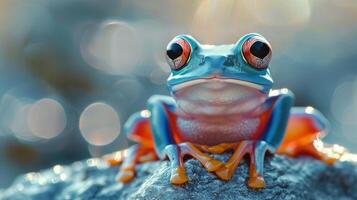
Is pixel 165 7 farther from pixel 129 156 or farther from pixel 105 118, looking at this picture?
pixel 129 156

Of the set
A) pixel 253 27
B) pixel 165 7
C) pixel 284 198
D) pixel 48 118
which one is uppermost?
pixel 165 7

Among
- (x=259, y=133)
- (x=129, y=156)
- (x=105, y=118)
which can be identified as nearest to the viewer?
(x=259, y=133)

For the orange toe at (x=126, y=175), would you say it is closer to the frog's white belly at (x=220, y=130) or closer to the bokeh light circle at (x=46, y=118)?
the frog's white belly at (x=220, y=130)

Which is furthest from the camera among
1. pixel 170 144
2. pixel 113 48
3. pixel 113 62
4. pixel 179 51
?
pixel 113 48

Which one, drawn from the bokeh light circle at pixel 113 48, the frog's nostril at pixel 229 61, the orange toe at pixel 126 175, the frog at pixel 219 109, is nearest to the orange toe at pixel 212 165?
the frog at pixel 219 109

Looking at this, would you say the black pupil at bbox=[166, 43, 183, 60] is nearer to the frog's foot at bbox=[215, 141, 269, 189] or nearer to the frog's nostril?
the frog's nostril

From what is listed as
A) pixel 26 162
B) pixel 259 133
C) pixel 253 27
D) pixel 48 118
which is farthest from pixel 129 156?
pixel 253 27

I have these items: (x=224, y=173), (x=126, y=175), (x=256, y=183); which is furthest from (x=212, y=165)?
(x=126, y=175)

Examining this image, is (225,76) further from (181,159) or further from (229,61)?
(181,159)
